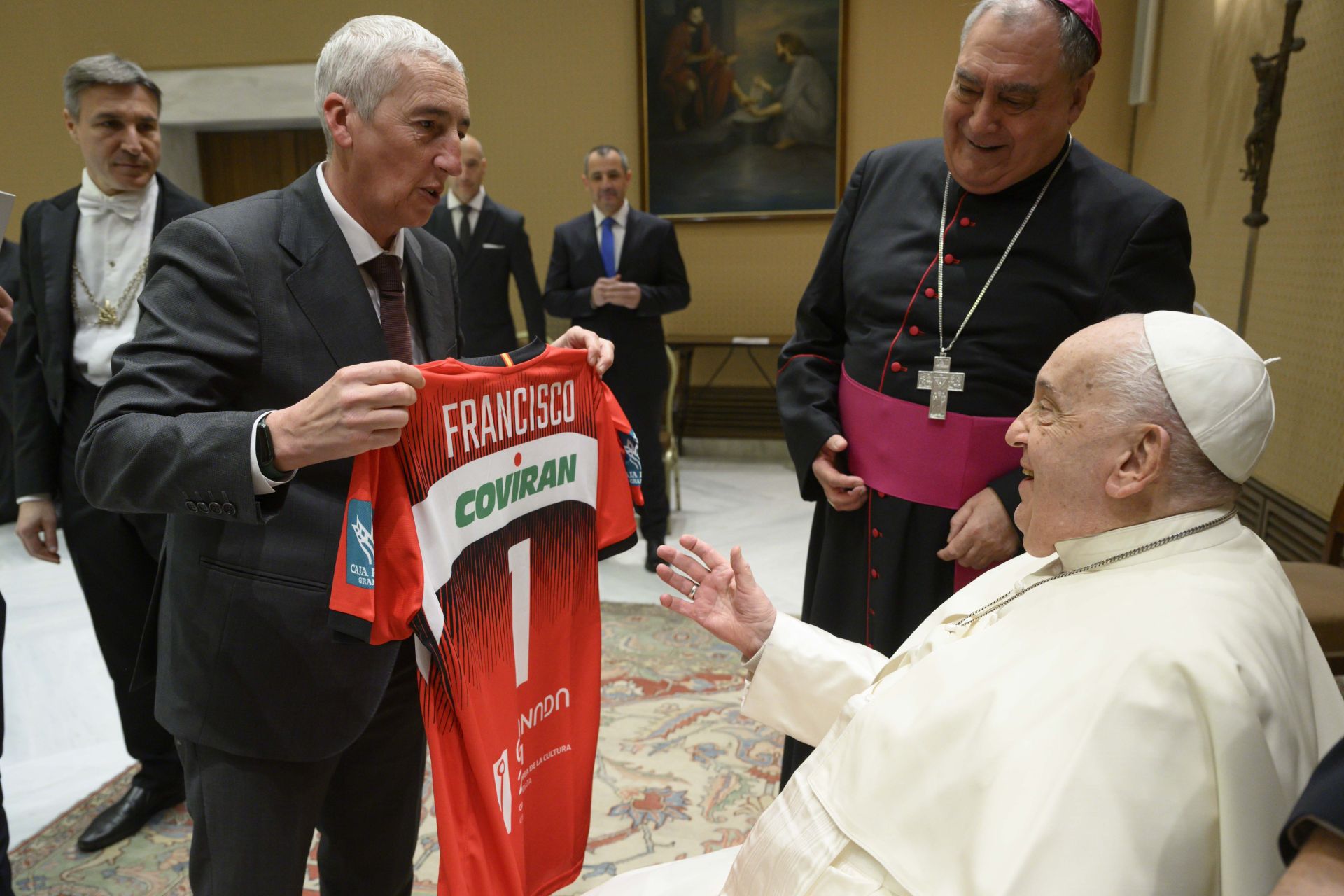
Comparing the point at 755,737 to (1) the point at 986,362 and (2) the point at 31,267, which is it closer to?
(1) the point at 986,362

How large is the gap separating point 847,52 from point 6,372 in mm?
5717

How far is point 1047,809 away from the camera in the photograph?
3.13 ft

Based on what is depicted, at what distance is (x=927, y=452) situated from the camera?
5.90 feet

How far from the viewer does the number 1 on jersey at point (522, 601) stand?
172 cm

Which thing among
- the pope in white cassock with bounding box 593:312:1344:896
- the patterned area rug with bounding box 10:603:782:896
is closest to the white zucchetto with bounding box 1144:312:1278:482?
the pope in white cassock with bounding box 593:312:1344:896

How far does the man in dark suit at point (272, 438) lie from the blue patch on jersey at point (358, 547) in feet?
0.32

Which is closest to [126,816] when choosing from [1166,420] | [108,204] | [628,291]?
[108,204]

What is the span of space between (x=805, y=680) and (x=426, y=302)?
93 cm

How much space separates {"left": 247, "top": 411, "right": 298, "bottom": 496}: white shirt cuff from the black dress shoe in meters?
1.86

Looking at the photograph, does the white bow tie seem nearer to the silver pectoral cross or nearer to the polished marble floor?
the polished marble floor

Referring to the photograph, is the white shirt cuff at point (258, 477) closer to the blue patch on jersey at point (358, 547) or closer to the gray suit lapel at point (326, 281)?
the blue patch on jersey at point (358, 547)

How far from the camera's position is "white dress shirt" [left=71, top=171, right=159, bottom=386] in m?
2.43

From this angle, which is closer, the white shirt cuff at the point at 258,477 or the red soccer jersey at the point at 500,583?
the white shirt cuff at the point at 258,477

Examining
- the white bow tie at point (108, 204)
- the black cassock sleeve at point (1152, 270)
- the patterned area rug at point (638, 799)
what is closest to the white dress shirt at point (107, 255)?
the white bow tie at point (108, 204)
